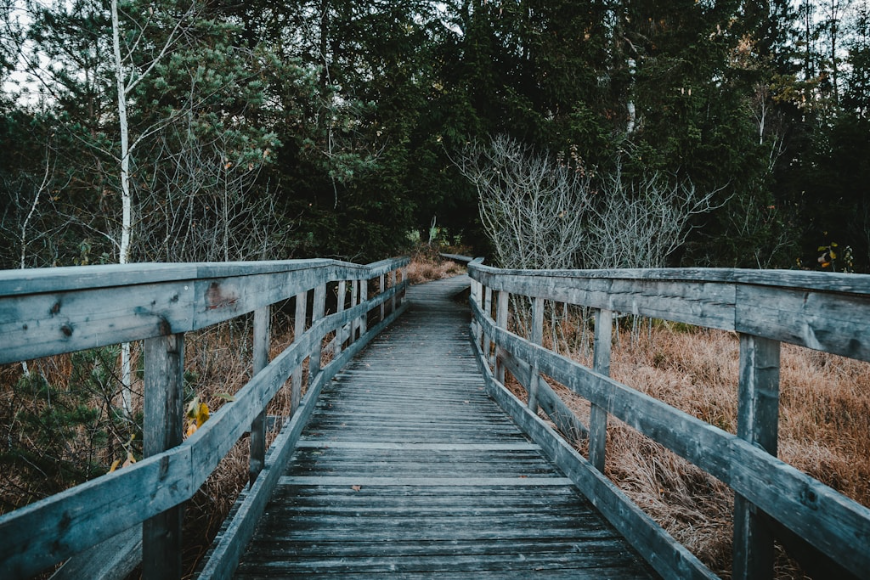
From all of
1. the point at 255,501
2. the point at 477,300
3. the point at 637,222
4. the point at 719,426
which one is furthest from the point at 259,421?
the point at 637,222

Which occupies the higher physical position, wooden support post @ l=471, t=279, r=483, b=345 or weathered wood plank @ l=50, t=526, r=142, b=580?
wooden support post @ l=471, t=279, r=483, b=345

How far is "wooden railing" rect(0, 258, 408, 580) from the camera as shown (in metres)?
1.07

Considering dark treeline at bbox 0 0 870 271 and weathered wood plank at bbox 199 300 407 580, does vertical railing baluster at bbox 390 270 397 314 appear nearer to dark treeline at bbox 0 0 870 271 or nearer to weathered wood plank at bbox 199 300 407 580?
dark treeline at bbox 0 0 870 271

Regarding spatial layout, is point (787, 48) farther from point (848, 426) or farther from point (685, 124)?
point (848, 426)

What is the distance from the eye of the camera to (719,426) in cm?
479

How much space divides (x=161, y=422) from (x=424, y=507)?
5.61ft

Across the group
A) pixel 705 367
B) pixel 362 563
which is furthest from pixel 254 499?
pixel 705 367

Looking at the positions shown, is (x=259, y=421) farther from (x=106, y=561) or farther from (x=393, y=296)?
(x=393, y=296)

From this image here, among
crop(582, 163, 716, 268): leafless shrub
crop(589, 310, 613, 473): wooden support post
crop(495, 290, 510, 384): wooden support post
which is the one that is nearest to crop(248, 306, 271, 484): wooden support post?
crop(589, 310, 613, 473): wooden support post

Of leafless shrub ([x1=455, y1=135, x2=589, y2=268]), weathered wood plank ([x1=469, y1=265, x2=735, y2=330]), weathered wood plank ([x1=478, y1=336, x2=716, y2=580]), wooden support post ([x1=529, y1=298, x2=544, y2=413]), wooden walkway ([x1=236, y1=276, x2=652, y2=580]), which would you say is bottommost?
wooden walkway ([x1=236, y1=276, x2=652, y2=580])

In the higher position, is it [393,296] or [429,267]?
[429,267]

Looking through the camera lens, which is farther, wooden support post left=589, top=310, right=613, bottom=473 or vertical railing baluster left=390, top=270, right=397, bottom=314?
vertical railing baluster left=390, top=270, right=397, bottom=314

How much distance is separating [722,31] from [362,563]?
1416 centimetres

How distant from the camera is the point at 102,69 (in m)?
6.79
